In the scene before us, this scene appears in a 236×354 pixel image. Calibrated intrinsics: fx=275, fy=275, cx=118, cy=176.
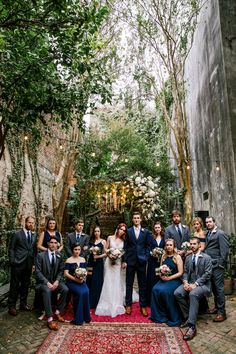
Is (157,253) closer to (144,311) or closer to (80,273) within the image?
(144,311)

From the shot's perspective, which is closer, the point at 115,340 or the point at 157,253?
the point at 115,340

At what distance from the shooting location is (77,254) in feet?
18.9

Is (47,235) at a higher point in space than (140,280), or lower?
higher

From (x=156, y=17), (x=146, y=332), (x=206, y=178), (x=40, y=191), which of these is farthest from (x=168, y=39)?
(x=146, y=332)

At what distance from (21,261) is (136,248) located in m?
2.44

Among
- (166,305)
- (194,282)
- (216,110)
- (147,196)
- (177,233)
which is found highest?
(216,110)

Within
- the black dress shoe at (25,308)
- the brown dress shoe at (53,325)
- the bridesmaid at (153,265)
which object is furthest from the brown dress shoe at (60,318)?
the bridesmaid at (153,265)

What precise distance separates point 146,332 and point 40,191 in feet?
25.4

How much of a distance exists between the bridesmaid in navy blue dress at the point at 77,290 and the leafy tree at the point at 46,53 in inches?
120

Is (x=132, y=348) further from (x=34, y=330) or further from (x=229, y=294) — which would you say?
(x=229, y=294)

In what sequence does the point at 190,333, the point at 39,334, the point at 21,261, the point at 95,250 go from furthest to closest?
the point at 95,250 → the point at 21,261 → the point at 39,334 → the point at 190,333

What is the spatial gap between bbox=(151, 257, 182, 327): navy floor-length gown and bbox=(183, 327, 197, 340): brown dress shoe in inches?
20.1

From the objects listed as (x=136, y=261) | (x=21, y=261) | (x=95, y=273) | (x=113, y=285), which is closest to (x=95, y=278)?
(x=95, y=273)

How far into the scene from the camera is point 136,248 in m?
5.96
